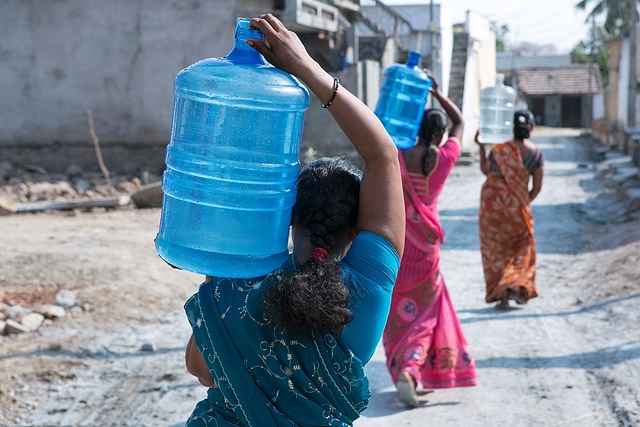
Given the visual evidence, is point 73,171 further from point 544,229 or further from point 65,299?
point 544,229

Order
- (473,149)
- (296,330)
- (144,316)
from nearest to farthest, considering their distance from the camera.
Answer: (296,330) → (144,316) → (473,149)

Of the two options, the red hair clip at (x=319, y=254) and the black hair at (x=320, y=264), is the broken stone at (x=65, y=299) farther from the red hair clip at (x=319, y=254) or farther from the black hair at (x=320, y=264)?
the red hair clip at (x=319, y=254)

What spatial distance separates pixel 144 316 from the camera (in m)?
6.41

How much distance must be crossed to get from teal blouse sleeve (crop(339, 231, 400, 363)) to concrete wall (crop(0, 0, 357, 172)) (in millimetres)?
11723

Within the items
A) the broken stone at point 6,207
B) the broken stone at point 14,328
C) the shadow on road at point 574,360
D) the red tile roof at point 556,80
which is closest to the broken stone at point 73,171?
the broken stone at point 6,207

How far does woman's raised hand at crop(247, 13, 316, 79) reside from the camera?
1780 mm

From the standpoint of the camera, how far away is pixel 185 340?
585 cm

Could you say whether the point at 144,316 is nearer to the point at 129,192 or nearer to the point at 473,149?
the point at 129,192

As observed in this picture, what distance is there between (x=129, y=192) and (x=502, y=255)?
7615mm

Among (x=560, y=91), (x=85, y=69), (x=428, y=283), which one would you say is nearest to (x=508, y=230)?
(x=428, y=283)

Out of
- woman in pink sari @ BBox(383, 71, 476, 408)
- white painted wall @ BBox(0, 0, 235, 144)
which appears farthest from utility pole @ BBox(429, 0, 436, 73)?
woman in pink sari @ BBox(383, 71, 476, 408)

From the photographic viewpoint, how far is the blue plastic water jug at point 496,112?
7227mm

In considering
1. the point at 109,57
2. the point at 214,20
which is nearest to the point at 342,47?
the point at 214,20

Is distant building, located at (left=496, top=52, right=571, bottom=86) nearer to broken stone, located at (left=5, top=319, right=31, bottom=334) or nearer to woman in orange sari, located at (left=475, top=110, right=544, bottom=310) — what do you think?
woman in orange sari, located at (left=475, top=110, right=544, bottom=310)
